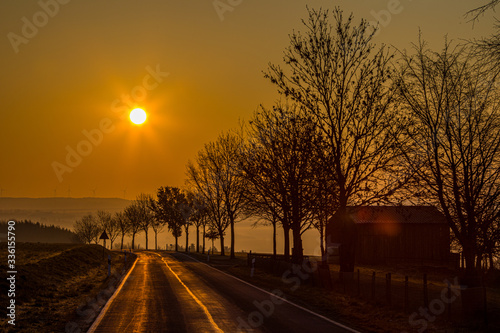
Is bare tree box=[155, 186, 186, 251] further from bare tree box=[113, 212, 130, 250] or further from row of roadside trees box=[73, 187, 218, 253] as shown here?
bare tree box=[113, 212, 130, 250]

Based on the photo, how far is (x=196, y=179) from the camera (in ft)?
231

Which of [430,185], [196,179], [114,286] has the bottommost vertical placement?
[114,286]

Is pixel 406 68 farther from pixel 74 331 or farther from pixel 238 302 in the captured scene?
pixel 74 331

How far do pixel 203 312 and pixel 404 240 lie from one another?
128ft

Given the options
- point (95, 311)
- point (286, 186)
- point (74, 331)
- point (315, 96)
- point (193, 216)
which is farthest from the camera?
point (193, 216)

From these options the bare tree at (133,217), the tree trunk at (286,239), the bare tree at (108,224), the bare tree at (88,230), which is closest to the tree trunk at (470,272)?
the tree trunk at (286,239)

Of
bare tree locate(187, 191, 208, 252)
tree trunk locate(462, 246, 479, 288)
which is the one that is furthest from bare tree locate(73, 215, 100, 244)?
tree trunk locate(462, 246, 479, 288)

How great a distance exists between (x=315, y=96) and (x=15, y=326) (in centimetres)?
1777

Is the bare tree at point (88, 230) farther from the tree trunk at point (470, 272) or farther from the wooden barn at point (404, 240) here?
the tree trunk at point (470, 272)

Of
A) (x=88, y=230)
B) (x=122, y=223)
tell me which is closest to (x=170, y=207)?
(x=122, y=223)

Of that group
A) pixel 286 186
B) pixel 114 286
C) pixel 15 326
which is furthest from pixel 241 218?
pixel 15 326

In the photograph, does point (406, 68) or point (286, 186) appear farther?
point (286, 186)

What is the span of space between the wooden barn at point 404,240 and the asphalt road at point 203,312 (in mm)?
28973

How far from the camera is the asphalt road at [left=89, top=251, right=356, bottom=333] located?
573 inches
